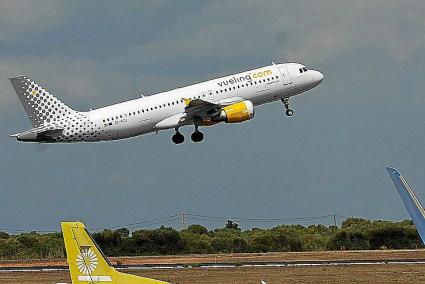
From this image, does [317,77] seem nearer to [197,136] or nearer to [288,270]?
[197,136]

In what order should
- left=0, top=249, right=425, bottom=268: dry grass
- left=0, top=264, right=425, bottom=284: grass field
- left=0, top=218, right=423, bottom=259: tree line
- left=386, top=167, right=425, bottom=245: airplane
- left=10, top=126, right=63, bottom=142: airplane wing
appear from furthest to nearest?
1. left=0, top=218, right=423, bottom=259: tree line
2. left=10, top=126, right=63, bottom=142: airplane wing
3. left=0, top=249, right=425, bottom=268: dry grass
4. left=0, top=264, right=425, bottom=284: grass field
5. left=386, top=167, right=425, bottom=245: airplane

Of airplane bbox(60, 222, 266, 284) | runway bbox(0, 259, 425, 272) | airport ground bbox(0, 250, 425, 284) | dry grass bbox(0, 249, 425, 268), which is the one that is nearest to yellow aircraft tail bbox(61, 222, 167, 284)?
airplane bbox(60, 222, 266, 284)

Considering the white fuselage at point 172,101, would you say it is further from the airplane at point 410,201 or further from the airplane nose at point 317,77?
the airplane at point 410,201

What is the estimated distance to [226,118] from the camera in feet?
280

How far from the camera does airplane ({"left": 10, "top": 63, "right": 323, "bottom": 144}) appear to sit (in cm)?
8500

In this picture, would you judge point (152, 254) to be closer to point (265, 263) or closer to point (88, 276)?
point (265, 263)

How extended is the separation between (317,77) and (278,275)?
29.5m

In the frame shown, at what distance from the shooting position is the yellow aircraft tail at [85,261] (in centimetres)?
3706

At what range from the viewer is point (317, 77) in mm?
90312

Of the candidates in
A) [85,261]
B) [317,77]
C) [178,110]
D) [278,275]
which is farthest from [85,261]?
[317,77]

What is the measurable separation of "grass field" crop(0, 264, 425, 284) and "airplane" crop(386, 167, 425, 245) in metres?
26.9

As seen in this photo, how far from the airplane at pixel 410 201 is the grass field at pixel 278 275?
26894 millimetres

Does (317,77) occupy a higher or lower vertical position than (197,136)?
higher

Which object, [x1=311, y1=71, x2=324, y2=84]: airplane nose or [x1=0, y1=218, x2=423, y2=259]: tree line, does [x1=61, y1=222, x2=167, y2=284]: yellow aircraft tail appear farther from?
[x1=0, y1=218, x2=423, y2=259]: tree line
